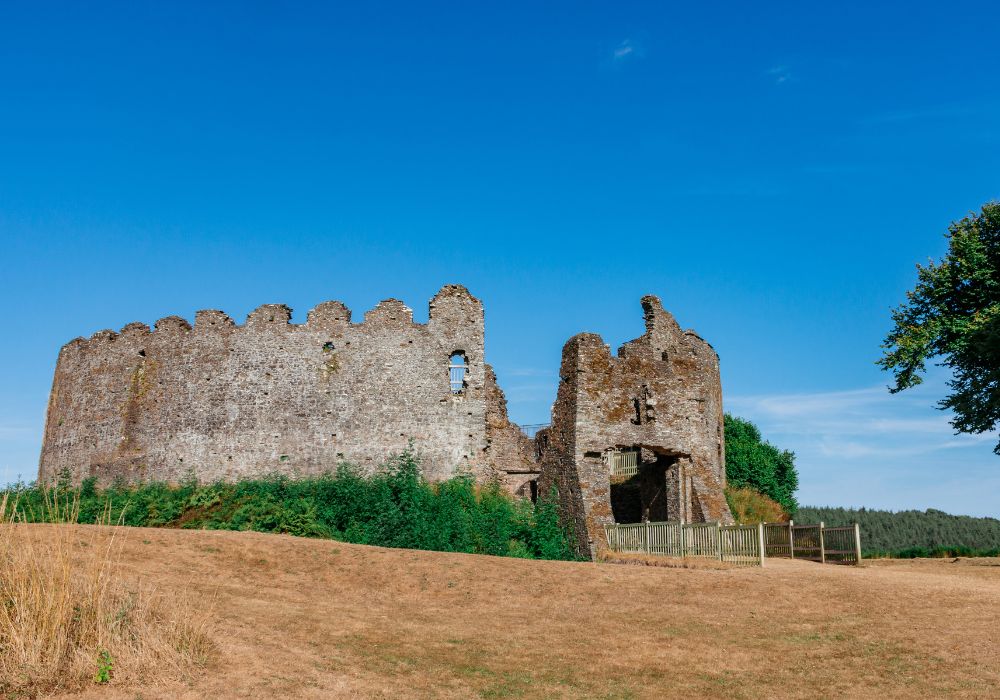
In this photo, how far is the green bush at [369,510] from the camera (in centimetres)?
2331

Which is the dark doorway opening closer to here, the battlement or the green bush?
the green bush

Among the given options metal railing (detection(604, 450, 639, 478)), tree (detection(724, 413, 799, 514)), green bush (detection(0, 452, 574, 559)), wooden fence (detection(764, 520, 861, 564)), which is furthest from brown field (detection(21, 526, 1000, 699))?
tree (detection(724, 413, 799, 514))

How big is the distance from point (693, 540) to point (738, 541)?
1.31 m

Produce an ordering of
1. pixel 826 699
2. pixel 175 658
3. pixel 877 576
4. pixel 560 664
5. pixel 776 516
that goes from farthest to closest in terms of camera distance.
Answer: pixel 776 516 → pixel 877 576 → pixel 560 664 → pixel 826 699 → pixel 175 658

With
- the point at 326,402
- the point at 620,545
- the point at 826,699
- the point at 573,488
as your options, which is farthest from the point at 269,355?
the point at 826,699

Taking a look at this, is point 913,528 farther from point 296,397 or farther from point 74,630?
point 74,630

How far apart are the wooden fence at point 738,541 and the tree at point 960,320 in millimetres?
7544

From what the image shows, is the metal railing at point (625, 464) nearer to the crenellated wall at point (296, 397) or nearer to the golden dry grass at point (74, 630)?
the crenellated wall at point (296, 397)

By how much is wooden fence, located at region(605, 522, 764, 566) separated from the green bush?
1.83 metres

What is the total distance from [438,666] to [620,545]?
1295 cm

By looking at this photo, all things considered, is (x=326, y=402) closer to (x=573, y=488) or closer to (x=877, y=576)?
(x=573, y=488)

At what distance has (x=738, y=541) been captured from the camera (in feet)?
72.1

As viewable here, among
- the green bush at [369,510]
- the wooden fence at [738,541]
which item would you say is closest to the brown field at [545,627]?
the wooden fence at [738,541]

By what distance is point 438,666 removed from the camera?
1190cm
